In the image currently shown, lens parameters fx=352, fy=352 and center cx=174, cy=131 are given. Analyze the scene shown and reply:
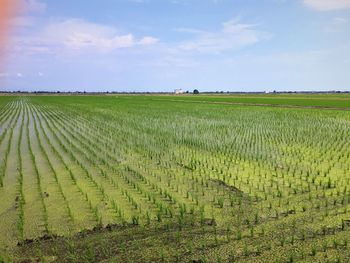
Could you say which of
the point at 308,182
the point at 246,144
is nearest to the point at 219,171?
the point at 308,182

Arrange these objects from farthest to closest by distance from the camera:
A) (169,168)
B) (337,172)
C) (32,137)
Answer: (32,137) → (169,168) → (337,172)

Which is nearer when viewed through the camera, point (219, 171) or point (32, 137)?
point (219, 171)

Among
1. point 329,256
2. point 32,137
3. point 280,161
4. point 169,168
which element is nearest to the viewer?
point 329,256

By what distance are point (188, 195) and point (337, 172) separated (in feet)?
12.6

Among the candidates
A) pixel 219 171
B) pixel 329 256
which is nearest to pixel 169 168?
pixel 219 171

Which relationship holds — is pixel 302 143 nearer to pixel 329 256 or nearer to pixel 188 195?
pixel 188 195

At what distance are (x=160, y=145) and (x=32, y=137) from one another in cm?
612

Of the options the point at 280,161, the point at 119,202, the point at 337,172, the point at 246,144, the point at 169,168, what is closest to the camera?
the point at 119,202

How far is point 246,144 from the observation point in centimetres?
1244

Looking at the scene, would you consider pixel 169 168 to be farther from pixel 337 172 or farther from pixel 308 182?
pixel 337 172

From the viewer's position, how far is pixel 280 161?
31.3 ft

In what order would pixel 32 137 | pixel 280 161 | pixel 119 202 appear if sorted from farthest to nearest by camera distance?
pixel 32 137
pixel 280 161
pixel 119 202

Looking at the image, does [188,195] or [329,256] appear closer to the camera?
[329,256]

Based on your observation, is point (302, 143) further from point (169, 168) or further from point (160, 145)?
point (169, 168)
